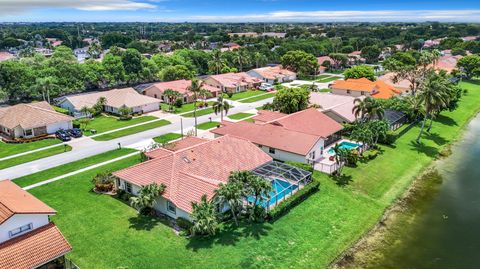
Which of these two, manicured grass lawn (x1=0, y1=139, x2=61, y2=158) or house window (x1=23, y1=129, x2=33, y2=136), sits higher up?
house window (x1=23, y1=129, x2=33, y2=136)

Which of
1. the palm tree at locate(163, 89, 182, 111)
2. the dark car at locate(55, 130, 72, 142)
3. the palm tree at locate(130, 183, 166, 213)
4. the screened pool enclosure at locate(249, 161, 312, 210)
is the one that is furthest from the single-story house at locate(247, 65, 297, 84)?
the palm tree at locate(130, 183, 166, 213)

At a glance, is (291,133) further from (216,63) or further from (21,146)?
(216,63)

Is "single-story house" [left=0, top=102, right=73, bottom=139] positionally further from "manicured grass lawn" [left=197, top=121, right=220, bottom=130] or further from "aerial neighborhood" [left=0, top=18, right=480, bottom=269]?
"manicured grass lawn" [left=197, top=121, right=220, bottom=130]

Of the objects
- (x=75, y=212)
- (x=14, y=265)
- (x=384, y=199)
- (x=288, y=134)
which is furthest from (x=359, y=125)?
(x=14, y=265)

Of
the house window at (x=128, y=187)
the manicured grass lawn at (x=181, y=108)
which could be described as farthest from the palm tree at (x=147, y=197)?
the manicured grass lawn at (x=181, y=108)

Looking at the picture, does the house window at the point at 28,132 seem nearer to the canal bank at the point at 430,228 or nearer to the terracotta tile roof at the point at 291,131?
the terracotta tile roof at the point at 291,131

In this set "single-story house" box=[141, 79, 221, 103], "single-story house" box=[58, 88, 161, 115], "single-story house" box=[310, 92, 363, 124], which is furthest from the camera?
"single-story house" box=[141, 79, 221, 103]
